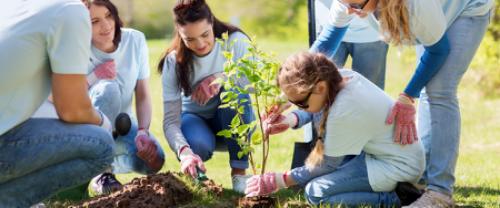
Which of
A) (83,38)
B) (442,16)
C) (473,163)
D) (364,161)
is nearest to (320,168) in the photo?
(364,161)

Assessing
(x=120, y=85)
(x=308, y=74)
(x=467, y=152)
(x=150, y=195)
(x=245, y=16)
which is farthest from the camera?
(x=245, y=16)

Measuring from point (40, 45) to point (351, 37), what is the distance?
2.14 metres

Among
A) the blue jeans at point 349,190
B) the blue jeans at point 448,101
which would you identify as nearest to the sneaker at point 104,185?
the blue jeans at point 349,190

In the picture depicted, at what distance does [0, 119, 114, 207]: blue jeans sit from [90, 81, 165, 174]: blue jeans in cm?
94

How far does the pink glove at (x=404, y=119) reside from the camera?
3.82m

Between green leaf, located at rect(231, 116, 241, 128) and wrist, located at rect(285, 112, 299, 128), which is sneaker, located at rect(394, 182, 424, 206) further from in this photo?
green leaf, located at rect(231, 116, 241, 128)

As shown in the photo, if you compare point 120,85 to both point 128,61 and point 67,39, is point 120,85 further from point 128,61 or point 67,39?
point 67,39

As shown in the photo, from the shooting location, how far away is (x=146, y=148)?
189 inches

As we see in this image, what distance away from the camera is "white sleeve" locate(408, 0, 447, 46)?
3.59 meters

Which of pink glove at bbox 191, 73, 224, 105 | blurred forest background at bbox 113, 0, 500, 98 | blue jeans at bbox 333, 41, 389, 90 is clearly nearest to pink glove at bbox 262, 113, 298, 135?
pink glove at bbox 191, 73, 224, 105

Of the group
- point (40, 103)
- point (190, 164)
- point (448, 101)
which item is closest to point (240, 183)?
point (190, 164)

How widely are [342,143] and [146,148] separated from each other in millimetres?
1402

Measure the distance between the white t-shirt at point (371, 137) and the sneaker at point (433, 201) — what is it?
16cm

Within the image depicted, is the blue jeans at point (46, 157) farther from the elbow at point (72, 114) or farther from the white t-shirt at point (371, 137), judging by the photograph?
the white t-shirt at point (371, 137)
